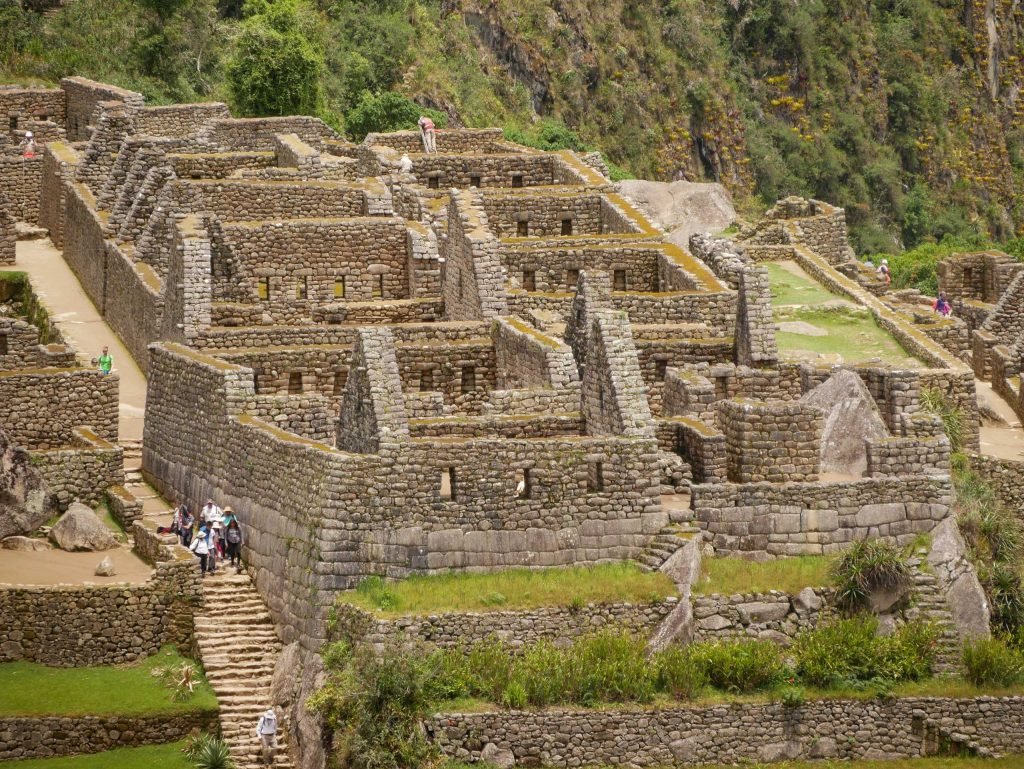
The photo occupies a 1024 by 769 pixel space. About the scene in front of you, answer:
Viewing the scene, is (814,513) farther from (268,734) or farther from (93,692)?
(93,692)

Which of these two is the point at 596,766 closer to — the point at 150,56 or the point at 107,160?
the point at 107,160

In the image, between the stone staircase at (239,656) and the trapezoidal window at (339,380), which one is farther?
the trapezoidal window at (339,380)

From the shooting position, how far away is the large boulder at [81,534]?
52.0 metres

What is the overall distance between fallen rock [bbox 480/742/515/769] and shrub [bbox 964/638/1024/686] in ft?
23.4

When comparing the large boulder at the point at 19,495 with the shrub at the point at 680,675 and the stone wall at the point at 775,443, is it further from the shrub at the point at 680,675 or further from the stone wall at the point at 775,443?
the stone wall at the point at 775,443

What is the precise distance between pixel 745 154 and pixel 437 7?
3076 cm

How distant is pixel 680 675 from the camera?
47406 millimetres

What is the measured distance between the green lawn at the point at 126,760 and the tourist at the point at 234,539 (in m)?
4.47

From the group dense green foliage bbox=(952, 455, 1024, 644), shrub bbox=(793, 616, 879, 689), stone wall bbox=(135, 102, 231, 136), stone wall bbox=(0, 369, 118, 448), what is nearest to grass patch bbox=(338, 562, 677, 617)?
shrub bbox=(793, 616, 879, 689)

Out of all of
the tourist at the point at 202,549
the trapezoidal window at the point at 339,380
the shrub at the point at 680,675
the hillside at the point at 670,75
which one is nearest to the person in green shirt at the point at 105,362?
the trapezoidal window at the point at 339,380

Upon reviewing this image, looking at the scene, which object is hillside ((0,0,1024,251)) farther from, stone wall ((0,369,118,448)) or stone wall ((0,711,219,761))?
stone wall ((0,711,219,761))

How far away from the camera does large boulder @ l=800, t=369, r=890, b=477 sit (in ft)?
168

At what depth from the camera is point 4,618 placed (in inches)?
1918

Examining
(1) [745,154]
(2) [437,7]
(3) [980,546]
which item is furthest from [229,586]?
(1) [745,154]
